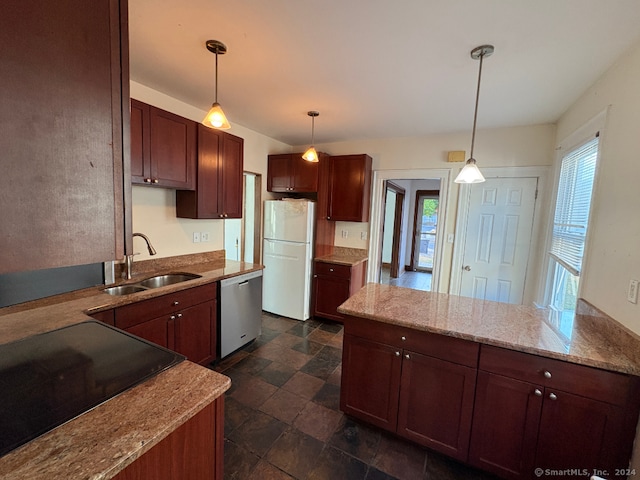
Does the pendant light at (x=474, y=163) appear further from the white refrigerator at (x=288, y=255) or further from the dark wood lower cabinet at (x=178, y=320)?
the dark wood lower cabinet at (x=178, y=320)

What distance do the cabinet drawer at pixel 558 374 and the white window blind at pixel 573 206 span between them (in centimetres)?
98

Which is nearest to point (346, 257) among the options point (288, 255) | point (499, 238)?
point (288, 255)

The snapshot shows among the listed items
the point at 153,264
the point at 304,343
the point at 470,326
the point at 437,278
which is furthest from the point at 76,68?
the point at 437,278

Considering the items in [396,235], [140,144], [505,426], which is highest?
[140,144]

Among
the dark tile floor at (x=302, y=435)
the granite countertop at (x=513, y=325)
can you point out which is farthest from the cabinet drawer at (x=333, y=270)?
the granite countertop at (x=513, y=325)

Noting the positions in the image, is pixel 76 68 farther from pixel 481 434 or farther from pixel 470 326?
pixel 481 434

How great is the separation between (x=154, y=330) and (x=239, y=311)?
842 millimetres

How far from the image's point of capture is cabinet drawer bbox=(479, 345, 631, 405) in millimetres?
1270

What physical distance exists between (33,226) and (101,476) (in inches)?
22.7

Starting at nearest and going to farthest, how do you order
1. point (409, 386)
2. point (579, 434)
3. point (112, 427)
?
point (112, 427), point (579, 434), point (409, 386)

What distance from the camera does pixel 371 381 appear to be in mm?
1817

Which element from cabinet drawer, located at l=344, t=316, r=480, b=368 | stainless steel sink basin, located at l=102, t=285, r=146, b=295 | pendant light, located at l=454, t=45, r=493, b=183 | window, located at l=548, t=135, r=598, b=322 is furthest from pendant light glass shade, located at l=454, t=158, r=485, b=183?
stainless steel sink basin, located at l=102, t=285, r=146, b=295

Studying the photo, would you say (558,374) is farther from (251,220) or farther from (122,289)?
(251,220)

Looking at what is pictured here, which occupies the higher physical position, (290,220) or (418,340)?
(290,220)
